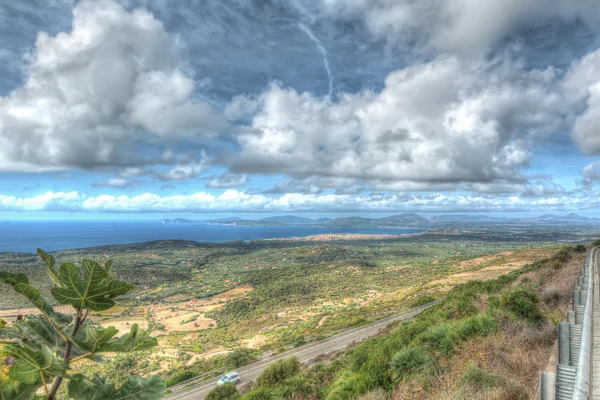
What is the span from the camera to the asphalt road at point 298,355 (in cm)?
2117

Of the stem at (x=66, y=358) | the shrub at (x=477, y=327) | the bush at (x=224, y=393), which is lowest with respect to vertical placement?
the bush at (x=224, y=393)

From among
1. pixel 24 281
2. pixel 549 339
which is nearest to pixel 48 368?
pixel 24 281

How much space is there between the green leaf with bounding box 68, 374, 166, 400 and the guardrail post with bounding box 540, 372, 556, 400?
4.95 m

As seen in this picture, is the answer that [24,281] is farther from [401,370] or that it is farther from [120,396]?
[401,370]

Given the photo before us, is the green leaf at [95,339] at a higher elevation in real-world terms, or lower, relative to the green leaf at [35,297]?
lower

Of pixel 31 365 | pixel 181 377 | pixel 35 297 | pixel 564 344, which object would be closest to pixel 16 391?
pixel 31 365

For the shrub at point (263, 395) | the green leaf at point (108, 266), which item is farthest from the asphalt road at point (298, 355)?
the green leaf at point (108, 266)

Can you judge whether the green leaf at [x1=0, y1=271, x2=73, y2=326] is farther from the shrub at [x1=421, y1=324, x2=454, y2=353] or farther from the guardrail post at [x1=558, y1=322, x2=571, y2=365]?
the shrub at [x1=421, y1=324, x2=454, y2=353]

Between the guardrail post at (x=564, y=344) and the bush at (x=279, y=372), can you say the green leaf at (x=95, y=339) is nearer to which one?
the guardrail post at (x=564, y=344)

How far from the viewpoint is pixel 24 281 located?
3.94 feet

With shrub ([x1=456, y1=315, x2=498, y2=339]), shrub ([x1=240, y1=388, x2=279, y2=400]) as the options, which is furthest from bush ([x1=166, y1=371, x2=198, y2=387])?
shrub ([x1=456, y1=315, x2=498, y2=339])

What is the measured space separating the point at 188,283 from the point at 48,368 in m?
99.8

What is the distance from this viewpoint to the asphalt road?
69.5 ft

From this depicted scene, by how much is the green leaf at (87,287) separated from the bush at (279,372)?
1673 cm
